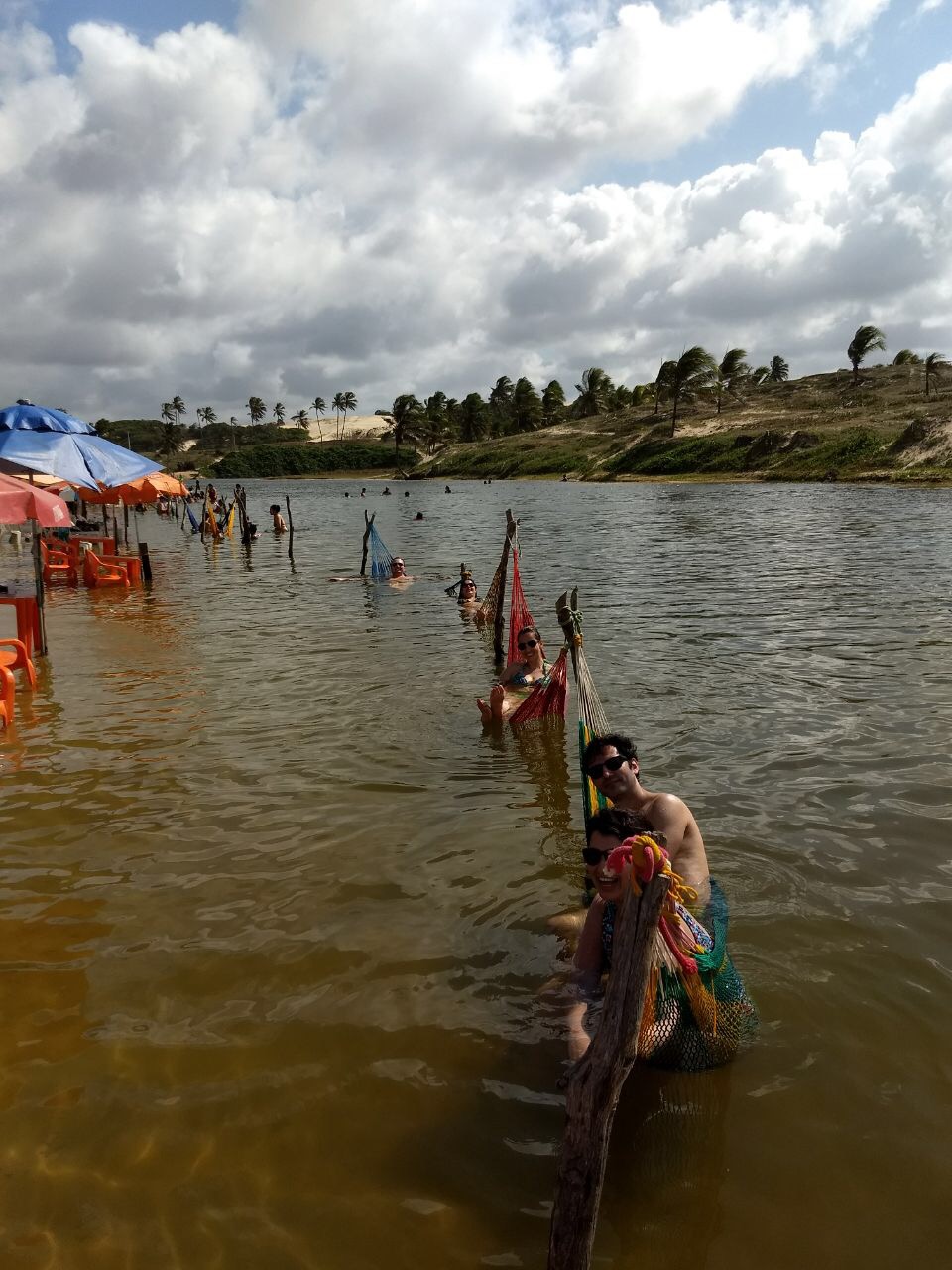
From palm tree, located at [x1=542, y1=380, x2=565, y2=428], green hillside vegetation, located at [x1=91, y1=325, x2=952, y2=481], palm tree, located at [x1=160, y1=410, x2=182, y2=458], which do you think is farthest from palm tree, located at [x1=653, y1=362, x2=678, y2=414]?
palm tree, located at [x1=160, y1=410, x2=182, y2=458]

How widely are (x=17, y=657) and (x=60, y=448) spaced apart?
2622 millimetres

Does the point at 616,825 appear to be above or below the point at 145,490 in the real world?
below

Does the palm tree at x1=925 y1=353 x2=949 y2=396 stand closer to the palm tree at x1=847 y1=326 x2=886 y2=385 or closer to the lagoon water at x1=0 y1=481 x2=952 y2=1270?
the palm tree at x1=847 y1=326 x2=886 y2=385

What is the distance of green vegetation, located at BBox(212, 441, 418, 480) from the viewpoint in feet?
416

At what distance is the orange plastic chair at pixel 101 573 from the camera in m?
18.9

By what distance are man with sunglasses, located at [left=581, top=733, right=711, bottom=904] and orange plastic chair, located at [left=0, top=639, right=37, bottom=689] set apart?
759 centimetres

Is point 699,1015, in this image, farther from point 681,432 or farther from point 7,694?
point 681,432

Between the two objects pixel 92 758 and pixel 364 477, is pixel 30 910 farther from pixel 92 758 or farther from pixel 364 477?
pixel 364 477

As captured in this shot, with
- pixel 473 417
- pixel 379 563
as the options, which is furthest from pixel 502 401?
pixel 379 563

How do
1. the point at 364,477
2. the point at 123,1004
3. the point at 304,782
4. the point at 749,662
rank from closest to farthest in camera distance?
1. the point at 123,1004
2. the point at 304,782
3. the point at 749,662
4. the point at 364,477

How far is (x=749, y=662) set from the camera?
1041 cm

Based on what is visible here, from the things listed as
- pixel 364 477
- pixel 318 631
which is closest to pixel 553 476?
pixel 364 477

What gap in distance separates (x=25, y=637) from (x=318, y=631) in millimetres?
4399

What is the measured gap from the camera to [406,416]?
114000 mm
